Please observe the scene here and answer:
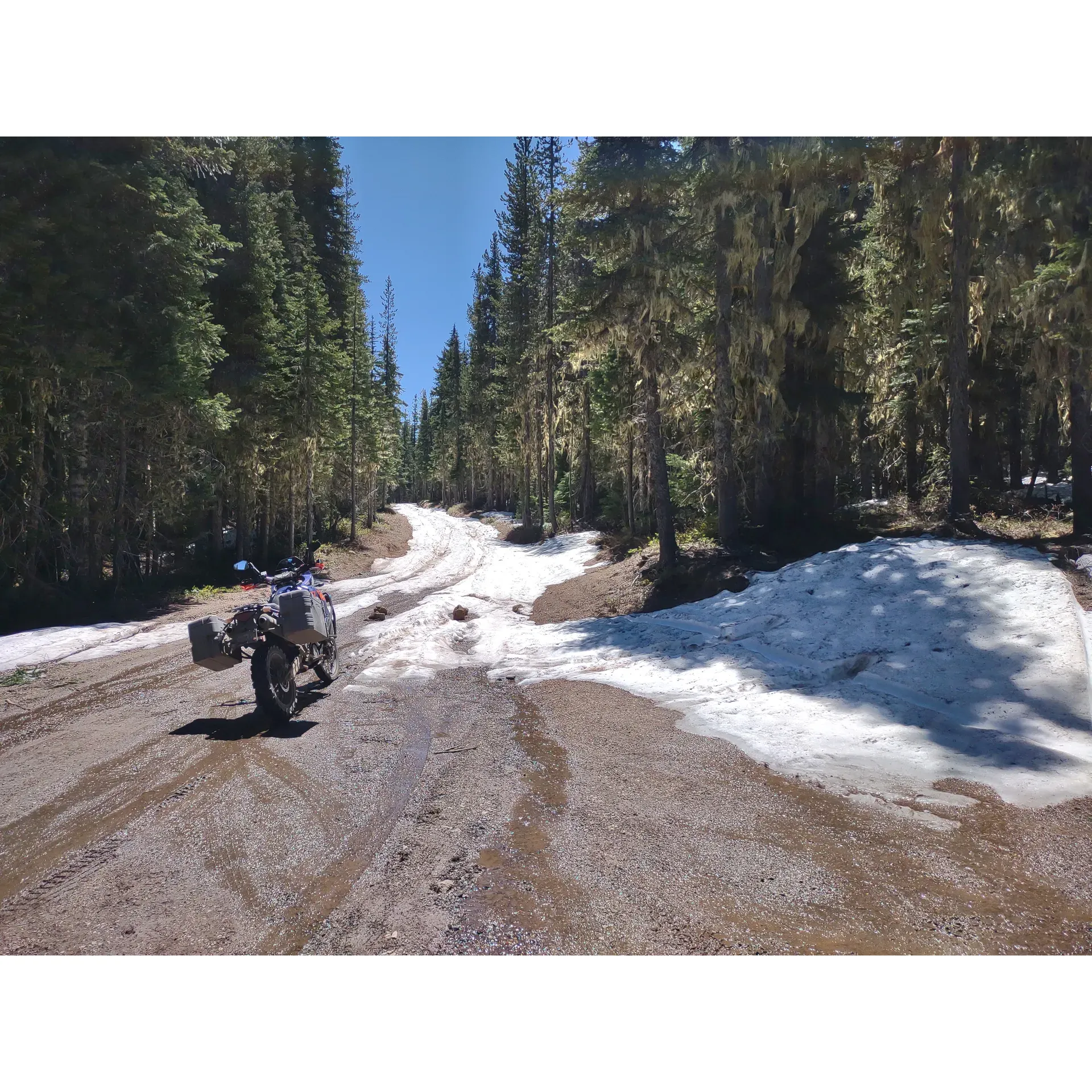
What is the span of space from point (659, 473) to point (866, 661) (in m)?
8.63

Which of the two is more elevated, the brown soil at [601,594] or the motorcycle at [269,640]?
the motorcycle at [269,640]

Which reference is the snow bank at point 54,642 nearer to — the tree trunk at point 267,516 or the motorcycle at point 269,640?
the motorcycle at point 269,640

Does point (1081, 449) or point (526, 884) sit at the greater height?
point (1081, 449)

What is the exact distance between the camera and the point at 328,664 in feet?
27.5

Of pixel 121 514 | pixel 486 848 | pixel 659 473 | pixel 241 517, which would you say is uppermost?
pixel 659 473

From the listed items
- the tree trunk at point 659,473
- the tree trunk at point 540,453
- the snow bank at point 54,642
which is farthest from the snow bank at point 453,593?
the snow bank at point 54,642

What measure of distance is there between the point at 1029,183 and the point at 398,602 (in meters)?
14.5

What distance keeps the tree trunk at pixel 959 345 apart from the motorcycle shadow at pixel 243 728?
11999 mm

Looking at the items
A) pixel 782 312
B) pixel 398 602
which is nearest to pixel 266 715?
pixel 398 602

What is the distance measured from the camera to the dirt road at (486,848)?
3012 mm

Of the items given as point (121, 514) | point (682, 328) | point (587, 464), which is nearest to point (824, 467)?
point (682, 328)

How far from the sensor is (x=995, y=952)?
2.93m

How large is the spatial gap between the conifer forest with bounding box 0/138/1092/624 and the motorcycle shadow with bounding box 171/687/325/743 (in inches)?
378

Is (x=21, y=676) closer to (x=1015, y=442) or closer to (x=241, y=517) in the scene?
(x=241, y=517)
